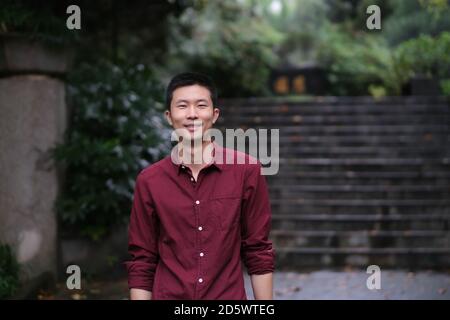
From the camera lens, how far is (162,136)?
255 inches

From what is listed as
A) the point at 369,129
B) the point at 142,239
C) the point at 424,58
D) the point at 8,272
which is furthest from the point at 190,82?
the point at 424,58

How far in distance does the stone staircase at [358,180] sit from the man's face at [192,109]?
5092 millimetres

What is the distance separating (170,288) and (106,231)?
402 cm

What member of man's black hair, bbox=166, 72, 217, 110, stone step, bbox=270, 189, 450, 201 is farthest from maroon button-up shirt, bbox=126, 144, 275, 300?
stone step, bbox=270, 189, 450, 201

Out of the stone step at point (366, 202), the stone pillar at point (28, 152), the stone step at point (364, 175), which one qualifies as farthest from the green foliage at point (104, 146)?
the stone step at point (364, 175)

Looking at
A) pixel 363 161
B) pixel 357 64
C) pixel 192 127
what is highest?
pixel 357 64

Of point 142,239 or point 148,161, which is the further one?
point 148,161

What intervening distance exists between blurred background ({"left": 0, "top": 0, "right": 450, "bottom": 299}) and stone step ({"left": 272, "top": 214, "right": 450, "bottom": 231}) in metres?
0.01

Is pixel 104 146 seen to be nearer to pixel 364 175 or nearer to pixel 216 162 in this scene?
pixel 216 162

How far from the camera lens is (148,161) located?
6352 mm

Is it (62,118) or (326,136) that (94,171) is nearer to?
(62,118)

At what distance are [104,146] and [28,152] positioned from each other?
711 millimetres

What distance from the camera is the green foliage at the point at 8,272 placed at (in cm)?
458

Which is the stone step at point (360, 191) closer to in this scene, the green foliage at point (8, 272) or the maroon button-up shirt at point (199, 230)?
the green foliage at point (8, 272)
